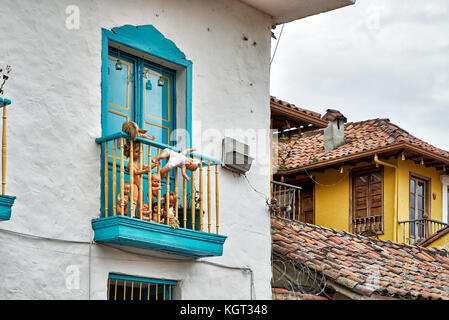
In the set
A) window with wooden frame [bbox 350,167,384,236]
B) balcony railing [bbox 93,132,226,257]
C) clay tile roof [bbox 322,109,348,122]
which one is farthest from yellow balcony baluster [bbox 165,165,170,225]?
clay tile roof [bbox 322,109,348,122]

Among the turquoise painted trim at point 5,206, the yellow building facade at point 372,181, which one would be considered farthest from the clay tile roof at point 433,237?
the turquoise painted trim at point 5,206

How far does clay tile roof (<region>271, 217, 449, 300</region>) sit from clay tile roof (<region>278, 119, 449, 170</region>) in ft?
12.5

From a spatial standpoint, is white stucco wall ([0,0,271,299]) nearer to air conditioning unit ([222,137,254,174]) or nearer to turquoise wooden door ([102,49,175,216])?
air conditioning unit ([222,137,254,174])

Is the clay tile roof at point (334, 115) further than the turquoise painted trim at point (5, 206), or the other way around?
the clay tile roof at point (334, 115)

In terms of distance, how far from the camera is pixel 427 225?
20.4 m

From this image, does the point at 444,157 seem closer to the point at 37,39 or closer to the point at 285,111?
the point at 285,111

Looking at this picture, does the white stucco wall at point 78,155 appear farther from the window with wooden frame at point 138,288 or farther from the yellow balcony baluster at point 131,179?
the yellow balcony baluster at point 131,179

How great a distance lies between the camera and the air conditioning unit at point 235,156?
10992 mm

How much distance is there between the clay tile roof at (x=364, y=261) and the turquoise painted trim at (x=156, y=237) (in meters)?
2.85

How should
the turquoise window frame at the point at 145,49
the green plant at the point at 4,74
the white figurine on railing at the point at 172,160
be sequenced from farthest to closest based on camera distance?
the turquoise window frame at the point at 145,49 → the white figurine on railing at the point at 172,160 → the green plant at the point at 4,74

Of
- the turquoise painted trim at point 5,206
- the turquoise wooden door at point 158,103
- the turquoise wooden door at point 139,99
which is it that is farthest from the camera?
the turquoise wooden door at point 158,103

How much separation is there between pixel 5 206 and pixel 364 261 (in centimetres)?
740
